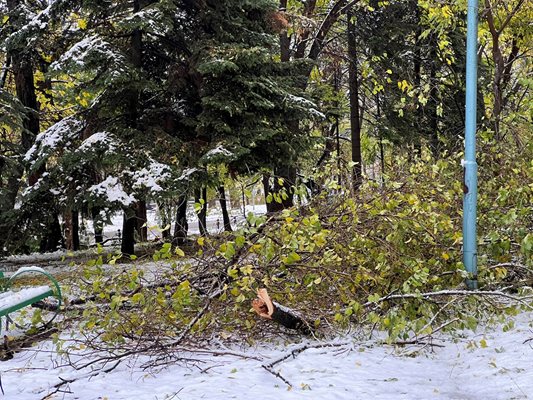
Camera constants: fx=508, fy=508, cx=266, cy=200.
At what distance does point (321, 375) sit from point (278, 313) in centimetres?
80

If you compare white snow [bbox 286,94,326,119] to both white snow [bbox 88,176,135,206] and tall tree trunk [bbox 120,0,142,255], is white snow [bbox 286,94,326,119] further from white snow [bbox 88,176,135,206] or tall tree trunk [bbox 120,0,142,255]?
white snow [bbox 88,176,135,206]

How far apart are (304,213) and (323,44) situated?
30.0ft

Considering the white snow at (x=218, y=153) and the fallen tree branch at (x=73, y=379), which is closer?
the fallen tree branch at (x=73, y=379)

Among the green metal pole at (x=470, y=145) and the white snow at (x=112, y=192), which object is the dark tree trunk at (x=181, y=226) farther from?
the green metal pole at (x=470, y=145)

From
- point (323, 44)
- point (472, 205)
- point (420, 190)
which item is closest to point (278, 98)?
point (323, 44)

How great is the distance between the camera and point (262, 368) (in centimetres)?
365

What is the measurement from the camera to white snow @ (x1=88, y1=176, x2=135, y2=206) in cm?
900

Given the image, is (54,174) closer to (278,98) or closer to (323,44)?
(278,98)

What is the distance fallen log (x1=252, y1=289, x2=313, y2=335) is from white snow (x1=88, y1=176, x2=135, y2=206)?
5427 mm

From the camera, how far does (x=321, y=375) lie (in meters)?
3.49

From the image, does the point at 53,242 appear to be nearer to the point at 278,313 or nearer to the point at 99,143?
the point at 99,143

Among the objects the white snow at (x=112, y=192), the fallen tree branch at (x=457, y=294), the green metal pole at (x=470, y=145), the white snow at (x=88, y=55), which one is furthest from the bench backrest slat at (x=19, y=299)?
the white snow at (x=88, y=55)

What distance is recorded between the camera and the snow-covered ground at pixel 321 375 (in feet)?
10.5

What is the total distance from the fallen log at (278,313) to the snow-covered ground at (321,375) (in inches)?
9.0
